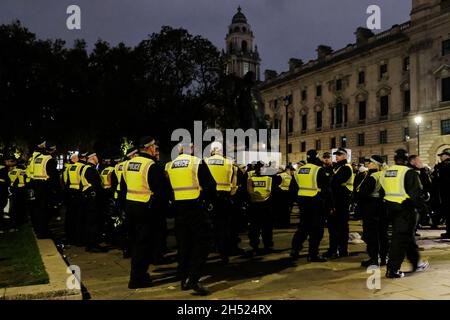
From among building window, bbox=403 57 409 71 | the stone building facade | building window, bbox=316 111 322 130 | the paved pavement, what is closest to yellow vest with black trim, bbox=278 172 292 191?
the paved pavement

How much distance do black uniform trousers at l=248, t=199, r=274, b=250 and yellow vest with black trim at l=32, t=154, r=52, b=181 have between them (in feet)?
14.5

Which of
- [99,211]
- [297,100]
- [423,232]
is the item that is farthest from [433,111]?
[99,211]

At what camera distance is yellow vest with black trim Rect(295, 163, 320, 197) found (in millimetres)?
7562

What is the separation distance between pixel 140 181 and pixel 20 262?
9.42 feet

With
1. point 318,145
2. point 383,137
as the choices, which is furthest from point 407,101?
point 318,145

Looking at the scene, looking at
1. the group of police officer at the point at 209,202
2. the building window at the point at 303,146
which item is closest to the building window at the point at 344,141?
the building window at the point at 303,146

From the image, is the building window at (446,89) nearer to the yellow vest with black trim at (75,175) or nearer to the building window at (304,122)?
the building window at (304,122)

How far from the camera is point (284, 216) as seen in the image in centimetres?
1293

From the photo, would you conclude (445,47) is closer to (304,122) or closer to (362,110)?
(362,110)

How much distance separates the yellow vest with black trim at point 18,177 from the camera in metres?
13.1

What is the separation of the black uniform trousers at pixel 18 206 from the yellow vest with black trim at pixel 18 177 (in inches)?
9.5

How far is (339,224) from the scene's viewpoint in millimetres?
8047

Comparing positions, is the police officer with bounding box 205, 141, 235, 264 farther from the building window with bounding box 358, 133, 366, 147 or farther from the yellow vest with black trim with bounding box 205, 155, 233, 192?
the building window with bounding box 358, 133, 366, 147
